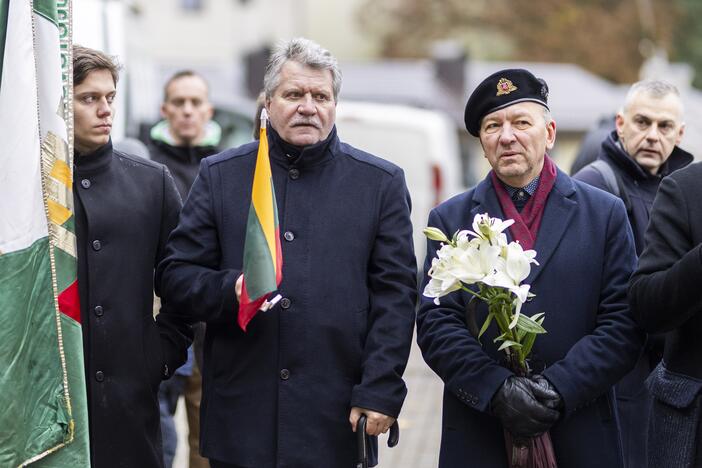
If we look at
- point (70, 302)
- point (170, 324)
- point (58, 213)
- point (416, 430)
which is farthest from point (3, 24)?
point (416, 430)

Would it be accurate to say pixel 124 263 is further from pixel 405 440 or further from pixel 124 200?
pixel 405 440

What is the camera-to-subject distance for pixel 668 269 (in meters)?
4.21

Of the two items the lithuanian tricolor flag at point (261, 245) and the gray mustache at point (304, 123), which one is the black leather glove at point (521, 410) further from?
the gray mustache at point (304, 123)

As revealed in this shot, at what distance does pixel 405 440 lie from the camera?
918 cm

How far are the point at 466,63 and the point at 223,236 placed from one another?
39265mm

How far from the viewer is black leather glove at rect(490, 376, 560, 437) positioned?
4.30 m

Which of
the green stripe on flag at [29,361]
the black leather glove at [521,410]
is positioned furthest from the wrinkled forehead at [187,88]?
the black leather glove at [521,410]

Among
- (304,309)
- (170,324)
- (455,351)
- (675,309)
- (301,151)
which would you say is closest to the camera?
(675,309)

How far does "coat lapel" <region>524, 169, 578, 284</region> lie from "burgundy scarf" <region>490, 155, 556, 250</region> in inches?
0.8

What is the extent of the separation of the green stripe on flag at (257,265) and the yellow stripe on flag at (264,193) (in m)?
0.03

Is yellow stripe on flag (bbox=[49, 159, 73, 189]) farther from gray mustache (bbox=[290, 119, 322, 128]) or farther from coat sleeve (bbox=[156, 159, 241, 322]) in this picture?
gray mustache (bbox=[290, 119, 322, 128])

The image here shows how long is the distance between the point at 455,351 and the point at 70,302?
126 centimetres

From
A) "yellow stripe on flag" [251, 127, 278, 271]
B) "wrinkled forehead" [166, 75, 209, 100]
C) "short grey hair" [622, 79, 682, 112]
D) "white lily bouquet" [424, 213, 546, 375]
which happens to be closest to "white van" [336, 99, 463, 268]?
"wrinkled forehead" [166, 75, 209, 100]

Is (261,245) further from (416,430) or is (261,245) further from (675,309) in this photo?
(416,430)
